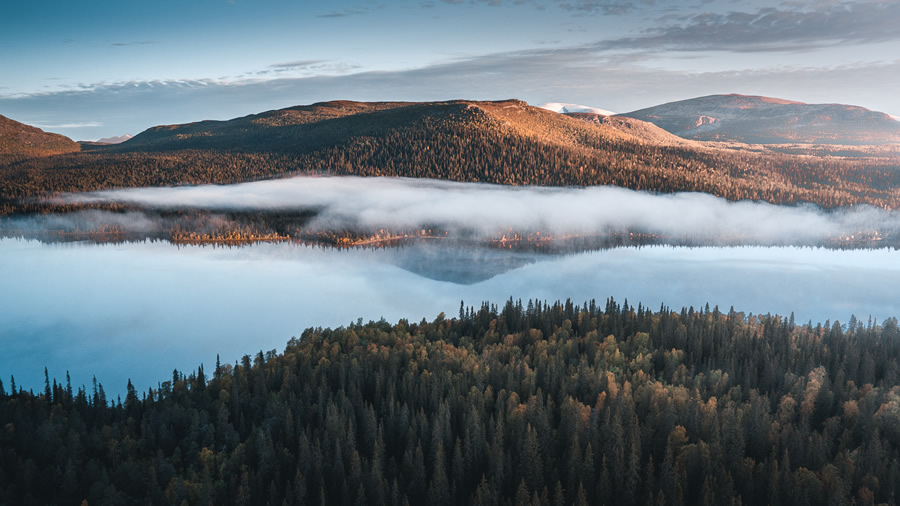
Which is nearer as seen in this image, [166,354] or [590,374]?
[590,374]

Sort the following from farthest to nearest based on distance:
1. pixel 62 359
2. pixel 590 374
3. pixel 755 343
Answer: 1. pixel 62 359
2. pixel 755 343
3. pixel 590 374

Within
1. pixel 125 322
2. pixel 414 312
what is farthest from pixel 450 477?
pixel 125 322

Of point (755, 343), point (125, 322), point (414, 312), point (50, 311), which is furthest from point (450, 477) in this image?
point (50, 311)

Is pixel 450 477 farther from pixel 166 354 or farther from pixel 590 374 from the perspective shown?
pixel 166 354

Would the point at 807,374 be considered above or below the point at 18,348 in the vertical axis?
above

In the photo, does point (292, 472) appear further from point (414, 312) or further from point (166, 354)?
point (414, 312)

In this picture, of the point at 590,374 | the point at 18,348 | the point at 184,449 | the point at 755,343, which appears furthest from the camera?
the point at 18,348
